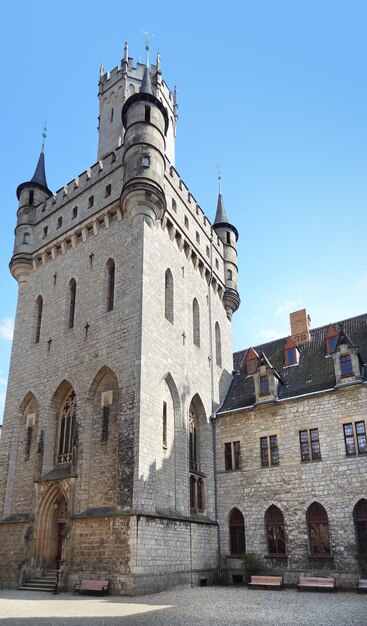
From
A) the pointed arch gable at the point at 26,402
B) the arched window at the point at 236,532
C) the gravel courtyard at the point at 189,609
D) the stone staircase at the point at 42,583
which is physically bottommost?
the gravel courtyard at the point at 189,609

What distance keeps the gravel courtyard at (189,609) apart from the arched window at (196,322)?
36.0ft

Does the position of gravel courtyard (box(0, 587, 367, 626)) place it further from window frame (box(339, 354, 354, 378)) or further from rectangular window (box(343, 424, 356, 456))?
window frame (box(339, 354, 354, 378))

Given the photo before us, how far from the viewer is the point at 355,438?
19.4 metres

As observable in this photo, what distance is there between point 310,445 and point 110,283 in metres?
10.7

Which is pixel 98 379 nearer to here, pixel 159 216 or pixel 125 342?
pixel 125 342

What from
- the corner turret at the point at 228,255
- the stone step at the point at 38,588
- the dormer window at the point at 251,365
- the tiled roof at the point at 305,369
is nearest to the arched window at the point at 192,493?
the tiled roof at the point at 305,369

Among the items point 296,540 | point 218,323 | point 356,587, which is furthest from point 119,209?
point 356,587

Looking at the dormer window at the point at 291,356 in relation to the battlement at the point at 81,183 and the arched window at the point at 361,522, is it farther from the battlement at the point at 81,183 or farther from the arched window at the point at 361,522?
the battlement at the point at 81,183

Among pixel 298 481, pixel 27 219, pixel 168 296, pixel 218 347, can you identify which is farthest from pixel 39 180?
pixel 298 481

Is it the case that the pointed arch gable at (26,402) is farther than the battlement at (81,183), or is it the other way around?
the battlement at (81,183)

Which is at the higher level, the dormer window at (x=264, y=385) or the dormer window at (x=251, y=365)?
the dormer window at (x=251, y=365)

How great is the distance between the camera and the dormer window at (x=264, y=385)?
2283 cm

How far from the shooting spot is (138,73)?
28234 mm

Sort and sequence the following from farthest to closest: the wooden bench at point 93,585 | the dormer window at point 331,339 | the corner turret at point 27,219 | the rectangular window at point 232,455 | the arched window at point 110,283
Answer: the corner turret at point 27,219, the dormer window at point 331,339, the rectangular window at point 232,455, the arched window at point 110,283, the wooden bench at point 93,585
